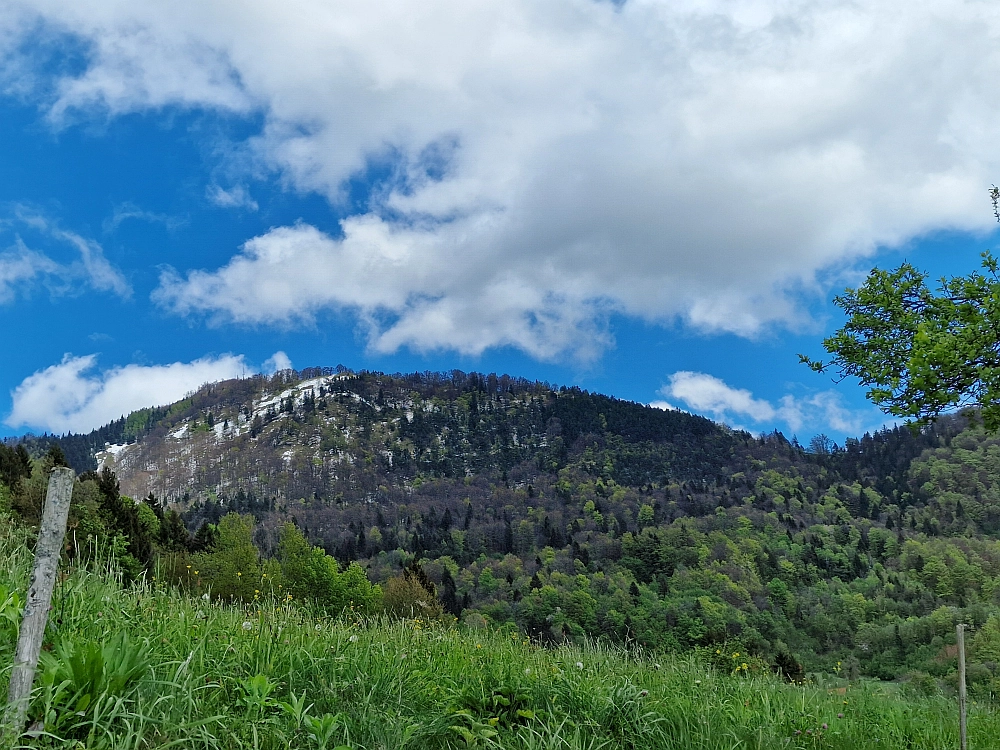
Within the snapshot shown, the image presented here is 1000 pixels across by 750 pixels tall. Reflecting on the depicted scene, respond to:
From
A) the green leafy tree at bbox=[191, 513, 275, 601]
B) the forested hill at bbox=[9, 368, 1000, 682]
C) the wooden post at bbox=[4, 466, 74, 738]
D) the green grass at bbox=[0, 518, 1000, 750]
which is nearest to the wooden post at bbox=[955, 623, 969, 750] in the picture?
the green grass at bbox=[0, 518, 1000, 750]

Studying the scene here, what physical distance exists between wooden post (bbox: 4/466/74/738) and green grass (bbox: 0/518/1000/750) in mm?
149

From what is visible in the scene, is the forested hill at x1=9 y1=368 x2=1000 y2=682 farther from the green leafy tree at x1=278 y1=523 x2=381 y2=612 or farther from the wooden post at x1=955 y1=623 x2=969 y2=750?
the wooden post at x1=955 y1=623 x2=969 y2=750

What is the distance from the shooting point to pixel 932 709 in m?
7.96

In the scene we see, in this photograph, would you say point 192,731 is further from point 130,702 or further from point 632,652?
point 632,652

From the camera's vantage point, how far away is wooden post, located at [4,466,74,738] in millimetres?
3193

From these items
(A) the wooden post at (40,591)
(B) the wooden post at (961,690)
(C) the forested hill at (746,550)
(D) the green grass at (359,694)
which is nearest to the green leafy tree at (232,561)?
(C) the forested hill at (746,550)

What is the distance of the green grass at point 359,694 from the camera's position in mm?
3521

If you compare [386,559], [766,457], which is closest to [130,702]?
[386,559]

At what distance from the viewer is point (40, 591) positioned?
3291mm

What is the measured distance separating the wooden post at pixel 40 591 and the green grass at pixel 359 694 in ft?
0.49

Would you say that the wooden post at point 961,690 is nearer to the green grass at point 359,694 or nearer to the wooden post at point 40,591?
the green grass at point 359,694

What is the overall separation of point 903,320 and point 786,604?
10920 centimetres

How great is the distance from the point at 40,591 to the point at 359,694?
2.07m

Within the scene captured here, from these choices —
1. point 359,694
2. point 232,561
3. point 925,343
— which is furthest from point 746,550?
point 359,694
